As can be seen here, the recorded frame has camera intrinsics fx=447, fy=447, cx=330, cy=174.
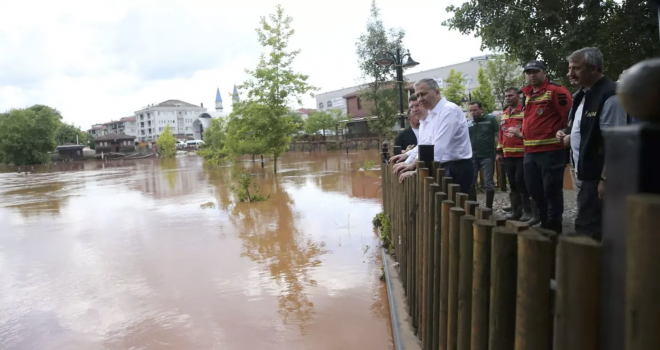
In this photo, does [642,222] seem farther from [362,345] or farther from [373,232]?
[373,232]

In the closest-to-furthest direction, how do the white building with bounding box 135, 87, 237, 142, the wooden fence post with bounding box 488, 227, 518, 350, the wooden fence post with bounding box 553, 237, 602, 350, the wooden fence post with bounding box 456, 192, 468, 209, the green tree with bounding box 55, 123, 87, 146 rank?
the wooden fence post with bounding box 553, 237, 602, 350, the wooden fence post with bounding box 488, 227, 518, 350, the wooden fence post with bounding box 456, 192, 468, 209, the green tree with bounding box 55, 123, 87, 146, the white building with bounding box 135, 87, 237, 142

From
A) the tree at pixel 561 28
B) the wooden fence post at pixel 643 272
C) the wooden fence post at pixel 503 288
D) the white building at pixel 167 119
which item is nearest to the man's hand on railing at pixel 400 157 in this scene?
the wooden fence post at pixel 503 288

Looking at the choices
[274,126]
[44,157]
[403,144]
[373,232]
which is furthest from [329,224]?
[44,157]

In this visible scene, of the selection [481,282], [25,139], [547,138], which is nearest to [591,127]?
[547,138]

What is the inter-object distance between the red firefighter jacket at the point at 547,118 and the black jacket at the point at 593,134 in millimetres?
966

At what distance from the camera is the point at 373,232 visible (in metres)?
7.32

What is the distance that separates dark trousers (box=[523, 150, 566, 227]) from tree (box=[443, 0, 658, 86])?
21.8 feet

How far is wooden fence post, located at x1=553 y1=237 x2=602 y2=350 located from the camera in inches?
38.2

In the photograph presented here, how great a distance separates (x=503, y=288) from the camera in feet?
4.52

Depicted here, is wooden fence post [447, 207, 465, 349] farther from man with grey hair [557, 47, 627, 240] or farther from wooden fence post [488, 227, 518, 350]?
man with grey hair [557, 47, 627, 240]

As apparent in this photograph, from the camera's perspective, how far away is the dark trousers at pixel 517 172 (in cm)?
548

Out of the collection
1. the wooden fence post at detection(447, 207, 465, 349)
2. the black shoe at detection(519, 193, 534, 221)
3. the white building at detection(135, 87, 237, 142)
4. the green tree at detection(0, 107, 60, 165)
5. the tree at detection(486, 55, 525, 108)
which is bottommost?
the black shoe at detection(519, 193, 534, 221)

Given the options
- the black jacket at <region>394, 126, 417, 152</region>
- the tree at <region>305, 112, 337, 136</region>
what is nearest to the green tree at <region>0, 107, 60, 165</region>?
the tree at <region>305, 112, 337, 136</region>

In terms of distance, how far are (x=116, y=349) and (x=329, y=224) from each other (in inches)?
190
